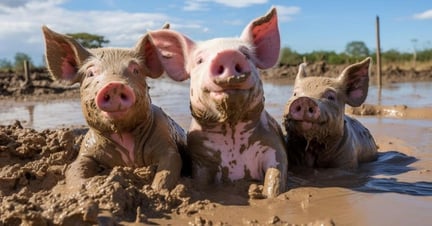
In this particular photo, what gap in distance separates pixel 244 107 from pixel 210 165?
2.07 feet

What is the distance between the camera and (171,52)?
4.87m

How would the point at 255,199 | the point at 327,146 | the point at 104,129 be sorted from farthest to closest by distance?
the point at 327,146 < the point at 104,129 < the point at 255,199

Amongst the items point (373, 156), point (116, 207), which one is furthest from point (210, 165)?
point (373, 156)

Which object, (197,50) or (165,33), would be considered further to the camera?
(165,33)

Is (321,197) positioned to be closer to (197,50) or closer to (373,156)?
(197,50)

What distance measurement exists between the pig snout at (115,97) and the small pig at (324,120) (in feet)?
5.23

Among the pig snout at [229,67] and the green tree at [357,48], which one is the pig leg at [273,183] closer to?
the pig snout at [229,67]

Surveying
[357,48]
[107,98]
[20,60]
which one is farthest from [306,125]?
[357,48]

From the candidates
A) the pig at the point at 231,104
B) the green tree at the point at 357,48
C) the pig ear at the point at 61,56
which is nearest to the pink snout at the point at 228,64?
the pig at the point at 231,104

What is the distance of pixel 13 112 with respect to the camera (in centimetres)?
1555

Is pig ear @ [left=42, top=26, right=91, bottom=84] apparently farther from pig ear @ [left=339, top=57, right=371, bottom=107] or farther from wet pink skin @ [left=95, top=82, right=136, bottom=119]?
pig ear @ [left=339, top=57, right=371, bottom=107]

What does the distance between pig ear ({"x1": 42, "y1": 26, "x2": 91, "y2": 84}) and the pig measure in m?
0.72

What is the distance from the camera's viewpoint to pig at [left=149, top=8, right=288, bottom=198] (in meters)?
4.00

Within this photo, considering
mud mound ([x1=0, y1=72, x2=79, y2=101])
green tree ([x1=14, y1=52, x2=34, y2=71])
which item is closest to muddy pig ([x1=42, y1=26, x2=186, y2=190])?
mud mound ([x1=0, y1=72, x2=79, y2=101])
